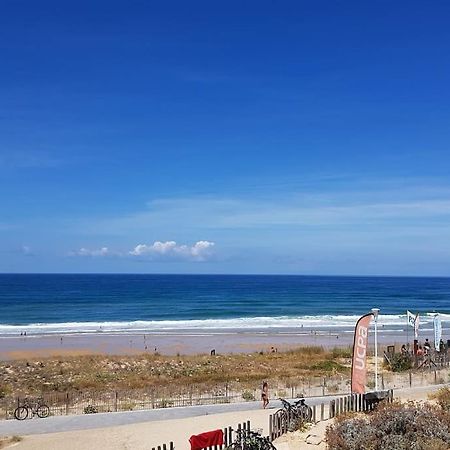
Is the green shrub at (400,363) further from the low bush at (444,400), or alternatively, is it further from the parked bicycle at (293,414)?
the parked bicycle at (293,414)

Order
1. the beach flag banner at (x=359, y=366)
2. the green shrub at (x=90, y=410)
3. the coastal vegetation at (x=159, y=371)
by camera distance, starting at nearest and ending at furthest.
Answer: the beach flag banner at (x=359, y=366) → the green shrub at (x=90, y=410) → the coastal vegetation at (x=159, y=371)

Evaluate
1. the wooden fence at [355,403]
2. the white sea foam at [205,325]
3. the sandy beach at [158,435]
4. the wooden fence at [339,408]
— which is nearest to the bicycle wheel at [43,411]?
the sandy beach at [158,435]

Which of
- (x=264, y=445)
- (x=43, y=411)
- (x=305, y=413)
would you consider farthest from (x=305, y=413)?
(x=43, y=411)

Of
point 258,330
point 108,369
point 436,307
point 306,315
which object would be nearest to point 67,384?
point 108,369

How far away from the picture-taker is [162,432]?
1767 centimetres

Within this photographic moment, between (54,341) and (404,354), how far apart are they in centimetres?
3185

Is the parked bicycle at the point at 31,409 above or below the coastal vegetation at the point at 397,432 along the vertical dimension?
below

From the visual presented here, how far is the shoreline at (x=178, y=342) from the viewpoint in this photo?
44791 mm

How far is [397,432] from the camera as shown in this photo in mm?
12688

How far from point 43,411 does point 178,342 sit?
29605mm

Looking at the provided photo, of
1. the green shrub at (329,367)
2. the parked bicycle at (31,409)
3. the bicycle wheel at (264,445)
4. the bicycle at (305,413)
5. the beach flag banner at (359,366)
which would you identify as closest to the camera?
the bicycle wheel at (264,445)

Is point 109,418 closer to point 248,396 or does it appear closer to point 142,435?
point 142,435

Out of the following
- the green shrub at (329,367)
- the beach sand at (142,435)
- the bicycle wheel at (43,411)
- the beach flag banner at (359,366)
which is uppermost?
the beach flag banner at (359,366)

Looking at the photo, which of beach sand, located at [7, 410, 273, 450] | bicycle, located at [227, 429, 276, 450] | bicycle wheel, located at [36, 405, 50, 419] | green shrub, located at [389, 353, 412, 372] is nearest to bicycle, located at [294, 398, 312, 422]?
beach sand, located at [7, 410, 273, 450]
